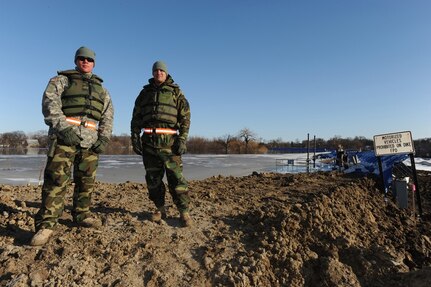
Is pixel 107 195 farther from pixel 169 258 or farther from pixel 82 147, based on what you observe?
pixel 169 258

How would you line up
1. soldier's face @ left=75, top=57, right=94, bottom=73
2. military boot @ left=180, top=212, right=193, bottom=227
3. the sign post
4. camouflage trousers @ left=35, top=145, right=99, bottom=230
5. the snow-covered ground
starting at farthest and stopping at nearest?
the snow-covered ground
the sign post
military boot @ left=180, top=212, right=193, bottom=227
soldier's face @ left=75, top=57, right=94, bottom=73
camouflage trousers @ left=35, top=145, right=99, bottom=230

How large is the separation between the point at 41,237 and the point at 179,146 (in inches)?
70.8

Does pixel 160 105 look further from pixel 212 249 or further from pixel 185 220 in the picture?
pixel 212 249

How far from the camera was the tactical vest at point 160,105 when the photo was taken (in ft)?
13.8

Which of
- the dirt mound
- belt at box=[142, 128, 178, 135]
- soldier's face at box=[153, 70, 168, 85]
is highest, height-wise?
soldier's face at box=[153, 70, 168, 85]

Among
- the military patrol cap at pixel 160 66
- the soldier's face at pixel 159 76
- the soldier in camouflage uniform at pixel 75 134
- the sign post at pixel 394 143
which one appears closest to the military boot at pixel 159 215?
the soldier in camouflage uniform at pixel 75 134

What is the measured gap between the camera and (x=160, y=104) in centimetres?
420

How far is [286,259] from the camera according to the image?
354 centimetres

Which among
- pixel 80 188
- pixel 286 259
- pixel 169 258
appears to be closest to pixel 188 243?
pixel 169 258

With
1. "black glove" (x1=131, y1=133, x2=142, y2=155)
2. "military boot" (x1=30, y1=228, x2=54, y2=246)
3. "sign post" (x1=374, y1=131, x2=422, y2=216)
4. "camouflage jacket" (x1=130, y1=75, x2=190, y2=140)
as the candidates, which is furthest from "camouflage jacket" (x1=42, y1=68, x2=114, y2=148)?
"sign post" (x1=374, y1=131, x2=422, y2=216)

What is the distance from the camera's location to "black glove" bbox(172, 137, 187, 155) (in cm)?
421

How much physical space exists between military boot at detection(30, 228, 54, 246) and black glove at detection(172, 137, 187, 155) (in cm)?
167

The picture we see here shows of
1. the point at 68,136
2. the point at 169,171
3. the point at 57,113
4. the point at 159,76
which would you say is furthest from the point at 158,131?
the point at 57,113

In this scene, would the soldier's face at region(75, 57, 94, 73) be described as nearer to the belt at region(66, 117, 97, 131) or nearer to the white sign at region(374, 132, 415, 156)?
the belt at region(66, 117, 97, 131)
